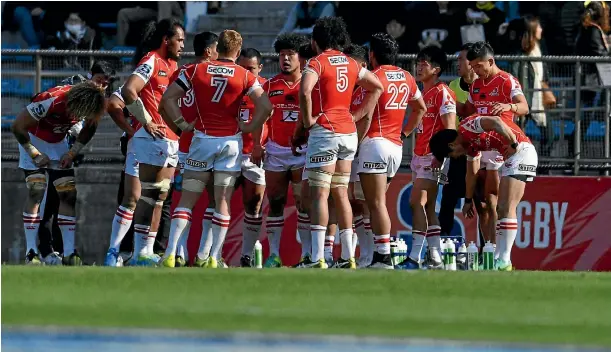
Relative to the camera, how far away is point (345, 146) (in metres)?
14.2

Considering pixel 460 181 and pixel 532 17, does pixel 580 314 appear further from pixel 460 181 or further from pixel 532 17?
pixel 532 17

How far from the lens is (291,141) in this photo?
1467 centimetres

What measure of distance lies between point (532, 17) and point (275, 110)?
241 inches

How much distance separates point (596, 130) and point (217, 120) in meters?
6.65

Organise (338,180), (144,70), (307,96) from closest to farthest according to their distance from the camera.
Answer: (307,96)
(338,180)
(144,70)

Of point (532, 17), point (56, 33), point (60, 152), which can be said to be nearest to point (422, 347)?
point (60, 152)

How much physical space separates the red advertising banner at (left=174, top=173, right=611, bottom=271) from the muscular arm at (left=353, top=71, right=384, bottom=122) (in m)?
4.55

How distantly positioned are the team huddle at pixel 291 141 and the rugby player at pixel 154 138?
0.05 ft

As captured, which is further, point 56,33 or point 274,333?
point 56,33

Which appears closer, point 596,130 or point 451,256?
point 451,256

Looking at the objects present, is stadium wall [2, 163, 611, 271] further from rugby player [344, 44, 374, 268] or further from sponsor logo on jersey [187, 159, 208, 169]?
sponsor logo on jersey [187, 159, 208, 169]

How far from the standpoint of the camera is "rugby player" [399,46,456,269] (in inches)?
620

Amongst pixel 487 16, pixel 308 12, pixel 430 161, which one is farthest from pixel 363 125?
pixel 487 16

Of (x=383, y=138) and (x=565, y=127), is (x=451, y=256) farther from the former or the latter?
(x=565, y=127)
